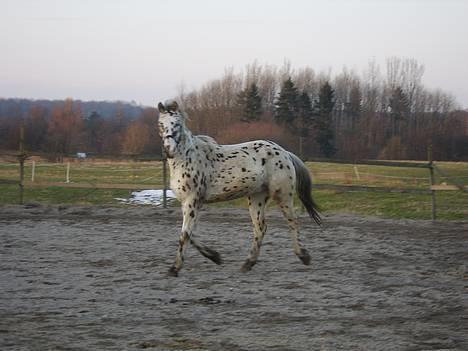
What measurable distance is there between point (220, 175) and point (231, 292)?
1796 mm

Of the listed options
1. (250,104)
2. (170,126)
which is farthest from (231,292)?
(250,104)

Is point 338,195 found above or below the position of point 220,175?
below

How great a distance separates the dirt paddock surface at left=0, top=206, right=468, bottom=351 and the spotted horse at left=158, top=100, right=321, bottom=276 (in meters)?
0.39

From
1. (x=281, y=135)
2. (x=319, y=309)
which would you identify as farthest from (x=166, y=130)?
(x=281, y=135)

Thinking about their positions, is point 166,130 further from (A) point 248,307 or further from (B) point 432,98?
(B) point 432,98

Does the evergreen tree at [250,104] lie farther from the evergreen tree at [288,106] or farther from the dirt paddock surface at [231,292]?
the dirt paddock surface at [231,292]

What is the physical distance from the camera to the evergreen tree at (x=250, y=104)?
46.7m

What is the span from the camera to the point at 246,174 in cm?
736

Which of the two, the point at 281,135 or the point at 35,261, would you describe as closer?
the point at 35,261

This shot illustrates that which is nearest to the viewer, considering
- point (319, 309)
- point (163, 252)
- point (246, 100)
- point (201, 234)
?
point (319, 309)

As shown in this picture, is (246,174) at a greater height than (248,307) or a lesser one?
greater

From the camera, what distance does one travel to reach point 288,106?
49.7 meters

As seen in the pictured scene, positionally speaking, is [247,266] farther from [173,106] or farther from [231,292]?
[173,106]

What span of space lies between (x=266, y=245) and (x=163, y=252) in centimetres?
163
